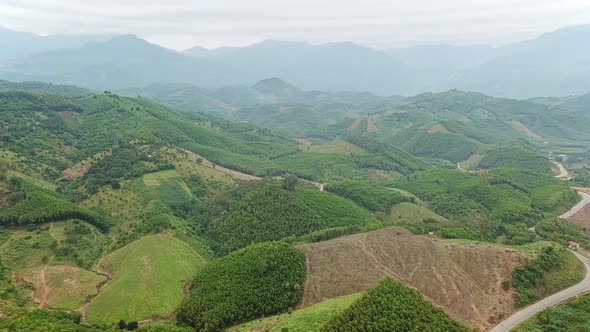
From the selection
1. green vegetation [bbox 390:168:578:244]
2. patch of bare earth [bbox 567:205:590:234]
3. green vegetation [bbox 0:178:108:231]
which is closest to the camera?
green vegetation [bbox 0:178:108:231]

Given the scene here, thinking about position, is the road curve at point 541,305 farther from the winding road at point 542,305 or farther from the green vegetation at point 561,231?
the green vegetation at point 561,231

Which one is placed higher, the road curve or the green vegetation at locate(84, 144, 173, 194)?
the green vegetation at locate(84, 144, 173, 194)

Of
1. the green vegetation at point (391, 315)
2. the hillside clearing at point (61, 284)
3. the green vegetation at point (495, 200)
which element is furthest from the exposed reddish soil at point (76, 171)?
the green vegetation at point (495, 200)

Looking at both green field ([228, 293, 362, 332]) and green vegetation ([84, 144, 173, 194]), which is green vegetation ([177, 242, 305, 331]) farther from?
green vegetation ([84, 144, 173, 194])

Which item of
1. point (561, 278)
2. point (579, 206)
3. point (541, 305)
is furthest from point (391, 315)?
point (579, 206)

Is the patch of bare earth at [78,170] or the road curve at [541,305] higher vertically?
the patch of bare earth at [78,170]

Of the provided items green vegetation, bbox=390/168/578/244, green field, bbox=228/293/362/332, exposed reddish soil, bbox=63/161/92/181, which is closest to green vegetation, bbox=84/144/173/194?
exposed reddish soil, bbox=63/161/92/181
